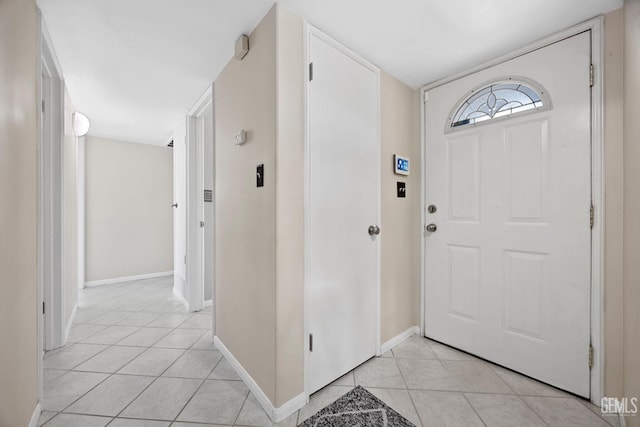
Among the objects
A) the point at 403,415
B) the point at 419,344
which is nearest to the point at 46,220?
the point at 403,415

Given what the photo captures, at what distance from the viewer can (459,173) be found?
2123 mm

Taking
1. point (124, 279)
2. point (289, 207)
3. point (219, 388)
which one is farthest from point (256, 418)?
point (124, 279)

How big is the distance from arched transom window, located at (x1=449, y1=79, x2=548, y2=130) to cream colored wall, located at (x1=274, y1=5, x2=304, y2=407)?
137 centimetres

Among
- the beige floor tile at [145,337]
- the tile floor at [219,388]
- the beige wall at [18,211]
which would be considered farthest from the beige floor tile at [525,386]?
the beige floor tile at [145,337]

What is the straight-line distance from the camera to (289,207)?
1478 millimetres

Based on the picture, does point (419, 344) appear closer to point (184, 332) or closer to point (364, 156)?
point (364, 156)

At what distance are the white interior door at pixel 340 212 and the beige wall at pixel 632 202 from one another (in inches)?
51.3

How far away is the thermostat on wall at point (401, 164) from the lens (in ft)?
7.23

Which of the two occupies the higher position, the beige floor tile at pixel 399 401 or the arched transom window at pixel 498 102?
the arched transom window at pixel 498 102

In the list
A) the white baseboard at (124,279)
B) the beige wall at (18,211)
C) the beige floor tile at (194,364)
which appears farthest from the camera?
the white baseboard at (124,279)

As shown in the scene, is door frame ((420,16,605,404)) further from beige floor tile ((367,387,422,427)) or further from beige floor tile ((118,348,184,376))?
beige floor tile ((118,348,184,376))

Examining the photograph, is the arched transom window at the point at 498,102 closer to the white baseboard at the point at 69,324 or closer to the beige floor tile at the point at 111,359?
the beige floor tile at the point at 111,359

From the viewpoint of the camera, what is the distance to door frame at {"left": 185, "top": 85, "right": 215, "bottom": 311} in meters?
2.97

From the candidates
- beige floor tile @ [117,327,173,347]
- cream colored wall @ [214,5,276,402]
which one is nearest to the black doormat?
cream colored wall @ [214,5,276,402]
